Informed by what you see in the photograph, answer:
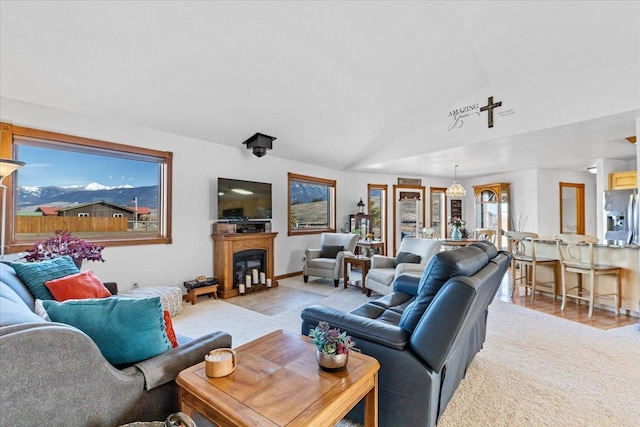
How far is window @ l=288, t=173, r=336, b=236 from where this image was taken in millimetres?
6352

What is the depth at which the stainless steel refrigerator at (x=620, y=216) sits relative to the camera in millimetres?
4841

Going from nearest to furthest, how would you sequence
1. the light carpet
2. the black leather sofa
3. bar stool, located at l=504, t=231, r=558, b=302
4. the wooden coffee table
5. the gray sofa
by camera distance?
the gray sofa, the wooden coffee table, the black leather sofa, the light carpet, bar stool, located at l=504, t=231, r=558, b=302

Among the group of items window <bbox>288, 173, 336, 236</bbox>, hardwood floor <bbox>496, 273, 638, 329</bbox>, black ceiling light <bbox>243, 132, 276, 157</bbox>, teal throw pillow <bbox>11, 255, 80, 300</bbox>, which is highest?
black ceiling light <bbox>243, 132, 276, 157</bbox>

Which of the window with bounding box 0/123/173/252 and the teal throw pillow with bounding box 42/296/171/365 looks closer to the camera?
the teal throw pillow with bounding box 42/296/171/365

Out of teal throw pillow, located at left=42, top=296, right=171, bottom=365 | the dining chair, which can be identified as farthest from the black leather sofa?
the dining chair

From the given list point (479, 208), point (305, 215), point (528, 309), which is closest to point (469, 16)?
point (528, 309)

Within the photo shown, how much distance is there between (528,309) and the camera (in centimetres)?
396

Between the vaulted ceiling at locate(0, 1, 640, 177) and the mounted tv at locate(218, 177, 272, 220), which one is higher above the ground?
the vaulted ceiling at locate(0, 1, 640, 177)

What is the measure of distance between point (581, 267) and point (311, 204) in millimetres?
4718

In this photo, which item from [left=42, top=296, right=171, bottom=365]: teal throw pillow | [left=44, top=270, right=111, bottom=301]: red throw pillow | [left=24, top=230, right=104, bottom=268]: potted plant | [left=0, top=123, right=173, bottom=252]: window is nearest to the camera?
[left=42, top=296, right=171, bottom=365]: teal throw pillow

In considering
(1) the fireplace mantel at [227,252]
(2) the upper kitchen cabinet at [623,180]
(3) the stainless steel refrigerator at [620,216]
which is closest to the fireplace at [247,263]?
(1) the fireplace mantel at [227,252]

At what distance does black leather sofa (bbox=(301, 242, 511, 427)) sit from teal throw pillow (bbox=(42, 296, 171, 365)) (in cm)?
99

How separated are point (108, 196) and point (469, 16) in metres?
4.74

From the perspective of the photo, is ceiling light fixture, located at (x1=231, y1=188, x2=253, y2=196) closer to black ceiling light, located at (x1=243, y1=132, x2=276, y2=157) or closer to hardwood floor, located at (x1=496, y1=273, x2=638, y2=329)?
black ceiling light, located at (x1=243, y1=132, x2=276, y2=157)
